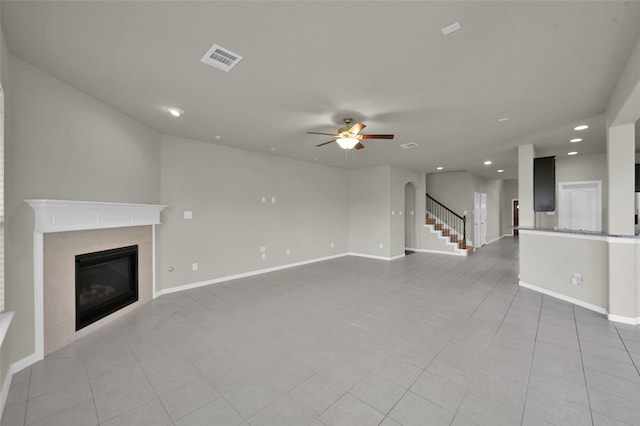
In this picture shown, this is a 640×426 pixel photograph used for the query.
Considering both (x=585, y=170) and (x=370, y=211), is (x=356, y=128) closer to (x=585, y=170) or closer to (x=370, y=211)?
(x=370, y=211)

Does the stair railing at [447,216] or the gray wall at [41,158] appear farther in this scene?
the stair railing at [447,216]

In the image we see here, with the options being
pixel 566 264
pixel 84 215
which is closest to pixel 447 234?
pixel 566 264

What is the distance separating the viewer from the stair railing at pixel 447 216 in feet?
30.5

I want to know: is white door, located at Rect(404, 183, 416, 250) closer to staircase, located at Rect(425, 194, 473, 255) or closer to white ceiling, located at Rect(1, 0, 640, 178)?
staircase, located at Rect(425, 194, 473, 255)

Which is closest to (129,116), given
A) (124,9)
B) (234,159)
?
(234,159)

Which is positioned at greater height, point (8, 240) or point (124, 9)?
point (124, 9)

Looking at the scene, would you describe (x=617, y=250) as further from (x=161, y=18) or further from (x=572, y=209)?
(x=161, y=18)

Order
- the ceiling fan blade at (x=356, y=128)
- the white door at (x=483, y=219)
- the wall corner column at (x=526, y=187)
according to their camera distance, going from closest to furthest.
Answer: the ceiling fan blade at (x=356, y=128) → the wall corner column at (x=526, y=187) → the white door at (x=483, y=219)

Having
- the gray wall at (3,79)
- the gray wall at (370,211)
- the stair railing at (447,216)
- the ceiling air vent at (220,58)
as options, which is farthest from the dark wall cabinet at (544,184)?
the gray wall at (3,79)

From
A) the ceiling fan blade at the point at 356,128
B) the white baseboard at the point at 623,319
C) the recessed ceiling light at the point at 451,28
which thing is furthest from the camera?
the ceiling fan blade at the point at 356,128

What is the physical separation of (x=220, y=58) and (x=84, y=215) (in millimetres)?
2395

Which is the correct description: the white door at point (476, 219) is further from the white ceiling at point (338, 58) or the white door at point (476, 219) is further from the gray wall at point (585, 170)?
the white ceiling at point (338, 58)

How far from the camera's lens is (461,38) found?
6.97 ft

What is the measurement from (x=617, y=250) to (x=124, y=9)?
5.95 meters
